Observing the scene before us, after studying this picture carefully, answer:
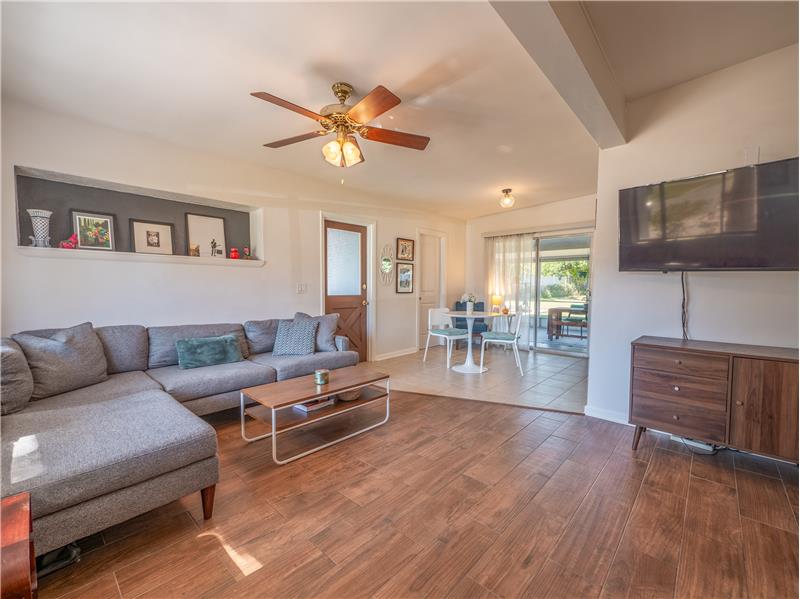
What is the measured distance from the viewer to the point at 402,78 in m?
2.11

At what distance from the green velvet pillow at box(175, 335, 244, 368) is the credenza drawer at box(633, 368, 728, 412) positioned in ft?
10.8


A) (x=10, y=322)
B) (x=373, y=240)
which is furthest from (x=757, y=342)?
(x=10, y=322)

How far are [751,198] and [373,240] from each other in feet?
12.6

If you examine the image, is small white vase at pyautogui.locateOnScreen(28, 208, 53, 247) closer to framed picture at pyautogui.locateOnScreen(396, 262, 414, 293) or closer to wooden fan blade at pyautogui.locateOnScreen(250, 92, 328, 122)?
wooden fan blade at pyautogui.locateOnScreen(250, 92, 328, 122)

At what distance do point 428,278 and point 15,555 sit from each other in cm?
548

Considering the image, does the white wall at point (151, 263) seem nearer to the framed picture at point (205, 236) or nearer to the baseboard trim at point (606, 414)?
the framed picture at point (205, 236)

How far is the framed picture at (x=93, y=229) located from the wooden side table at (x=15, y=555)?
274 centimetres

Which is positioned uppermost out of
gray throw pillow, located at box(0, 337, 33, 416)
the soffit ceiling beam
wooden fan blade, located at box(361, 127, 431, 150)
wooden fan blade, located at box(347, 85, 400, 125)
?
the soffit ceiling beam

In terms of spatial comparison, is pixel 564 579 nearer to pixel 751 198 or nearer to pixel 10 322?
pixel 751 198

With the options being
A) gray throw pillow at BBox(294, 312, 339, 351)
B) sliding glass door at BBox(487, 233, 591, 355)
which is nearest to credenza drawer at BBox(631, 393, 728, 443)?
gray throw pillow at BBox(294, 312, 339, 351)

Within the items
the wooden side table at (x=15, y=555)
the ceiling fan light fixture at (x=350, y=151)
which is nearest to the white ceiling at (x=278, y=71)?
the ceiling fan light fixture at (x=350, y=151)

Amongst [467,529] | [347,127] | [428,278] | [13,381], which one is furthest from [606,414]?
[13,381]

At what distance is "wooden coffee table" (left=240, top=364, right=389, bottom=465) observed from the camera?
215 cm

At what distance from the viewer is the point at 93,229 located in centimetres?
292
